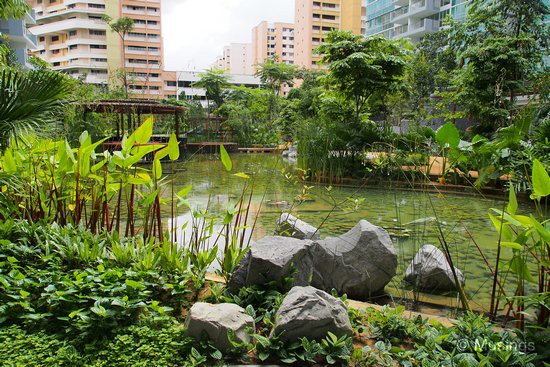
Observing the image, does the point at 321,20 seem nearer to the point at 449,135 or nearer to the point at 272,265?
the point at 449,135

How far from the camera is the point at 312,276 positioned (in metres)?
2.41

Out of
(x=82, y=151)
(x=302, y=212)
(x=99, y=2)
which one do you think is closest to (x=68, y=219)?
(x=82, y=151)

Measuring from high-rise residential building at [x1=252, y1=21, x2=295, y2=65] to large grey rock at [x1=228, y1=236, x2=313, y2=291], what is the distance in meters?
62.9

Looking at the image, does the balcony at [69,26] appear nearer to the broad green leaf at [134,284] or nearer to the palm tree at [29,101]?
the palm tree at [29,101]

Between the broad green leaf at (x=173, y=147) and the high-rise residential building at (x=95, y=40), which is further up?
the high-rise residential building at (x=95, y=40)

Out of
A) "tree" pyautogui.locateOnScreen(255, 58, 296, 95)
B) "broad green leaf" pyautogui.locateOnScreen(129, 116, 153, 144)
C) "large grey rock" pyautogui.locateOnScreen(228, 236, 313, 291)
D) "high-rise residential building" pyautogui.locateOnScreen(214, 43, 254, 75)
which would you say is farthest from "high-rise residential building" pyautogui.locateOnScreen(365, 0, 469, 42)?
"high-rise residential building" pyautogui.locateOnScreen(214, 43, 254, 75)

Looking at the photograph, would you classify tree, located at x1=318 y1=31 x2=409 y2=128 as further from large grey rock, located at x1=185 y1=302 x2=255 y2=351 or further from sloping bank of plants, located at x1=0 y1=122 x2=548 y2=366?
large grey rock, located at x1=185 y1=302 x2=255 y2=351

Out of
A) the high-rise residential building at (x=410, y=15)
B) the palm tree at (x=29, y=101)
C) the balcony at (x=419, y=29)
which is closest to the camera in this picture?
the palm tree at (x=29, y=101)

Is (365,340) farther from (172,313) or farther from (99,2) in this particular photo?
(99,2)

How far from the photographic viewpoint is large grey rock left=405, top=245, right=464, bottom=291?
2664 millimetres

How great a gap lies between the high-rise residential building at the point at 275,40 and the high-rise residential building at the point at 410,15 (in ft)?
90.0

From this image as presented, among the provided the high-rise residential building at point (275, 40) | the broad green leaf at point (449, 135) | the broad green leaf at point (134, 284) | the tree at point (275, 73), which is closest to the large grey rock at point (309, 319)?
the broad green leaf at point (134, 284)

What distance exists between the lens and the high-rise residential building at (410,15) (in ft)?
94.3
